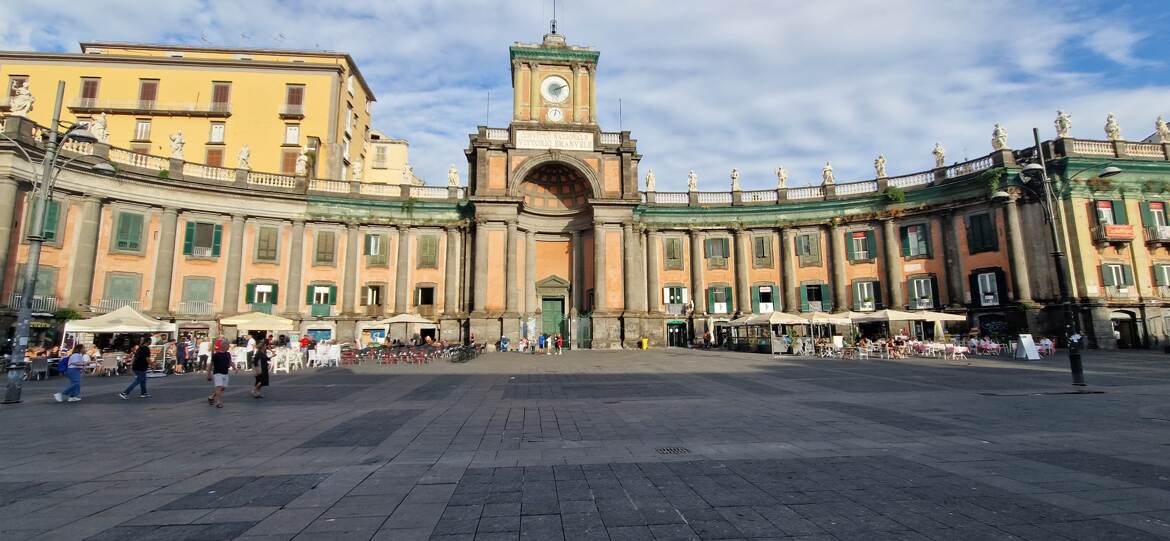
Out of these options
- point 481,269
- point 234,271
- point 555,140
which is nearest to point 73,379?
point 234,271

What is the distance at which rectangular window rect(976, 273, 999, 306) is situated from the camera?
31266 millimetres

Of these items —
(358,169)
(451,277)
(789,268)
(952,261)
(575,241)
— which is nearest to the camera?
(952,261)

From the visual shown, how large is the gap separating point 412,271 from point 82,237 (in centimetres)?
1733

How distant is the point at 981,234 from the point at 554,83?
30523 millimetres

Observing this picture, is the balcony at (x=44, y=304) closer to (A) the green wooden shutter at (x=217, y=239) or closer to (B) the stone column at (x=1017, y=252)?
(A) the green wooden shutter at (x=217, y=239)

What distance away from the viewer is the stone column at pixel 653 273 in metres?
38.8

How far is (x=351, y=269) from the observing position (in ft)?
116

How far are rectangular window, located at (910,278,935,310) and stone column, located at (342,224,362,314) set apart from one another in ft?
123

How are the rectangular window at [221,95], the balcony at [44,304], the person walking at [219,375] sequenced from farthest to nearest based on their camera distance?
the rectangular window at [221,95] → the balcony at [44,304] → the person walking at [219,375]

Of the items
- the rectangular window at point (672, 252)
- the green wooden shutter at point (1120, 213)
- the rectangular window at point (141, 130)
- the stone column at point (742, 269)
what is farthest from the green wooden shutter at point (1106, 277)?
the rectangular window at point (141, 130)

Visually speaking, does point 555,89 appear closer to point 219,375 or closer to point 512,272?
point 512,272

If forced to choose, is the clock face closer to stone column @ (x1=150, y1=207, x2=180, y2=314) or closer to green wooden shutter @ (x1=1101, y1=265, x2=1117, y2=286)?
stone column @ (x1=150, y1=207, x2=180, y2=314)

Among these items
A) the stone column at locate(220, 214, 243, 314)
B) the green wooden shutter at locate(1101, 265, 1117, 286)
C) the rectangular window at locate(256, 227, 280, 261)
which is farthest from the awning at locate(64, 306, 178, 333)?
the green wooden shutter at locate(1101, 265, 1117, 286)

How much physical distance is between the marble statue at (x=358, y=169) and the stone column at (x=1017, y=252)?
47905 millimetres
